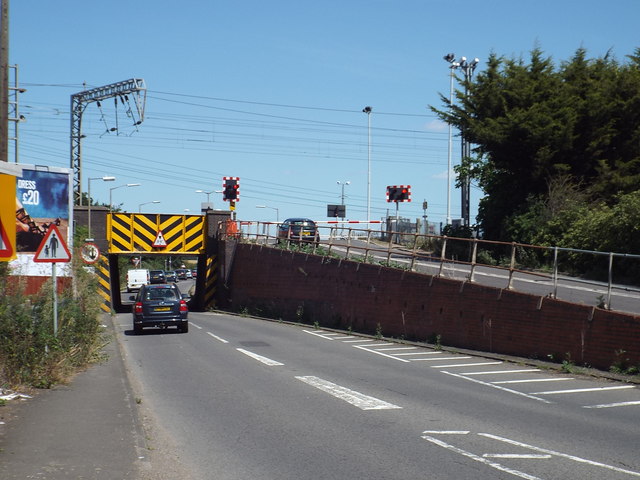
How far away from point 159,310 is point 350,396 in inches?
608

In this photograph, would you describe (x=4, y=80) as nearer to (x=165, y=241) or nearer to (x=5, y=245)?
(x=5, y=245)

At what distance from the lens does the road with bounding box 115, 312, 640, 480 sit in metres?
7.58

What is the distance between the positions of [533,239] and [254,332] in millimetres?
13027

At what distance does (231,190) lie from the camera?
34531 mm

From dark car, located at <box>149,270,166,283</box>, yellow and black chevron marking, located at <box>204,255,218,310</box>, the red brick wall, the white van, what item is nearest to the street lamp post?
the red brick wall

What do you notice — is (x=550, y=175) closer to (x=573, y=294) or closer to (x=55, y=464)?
(x=573, y=294)

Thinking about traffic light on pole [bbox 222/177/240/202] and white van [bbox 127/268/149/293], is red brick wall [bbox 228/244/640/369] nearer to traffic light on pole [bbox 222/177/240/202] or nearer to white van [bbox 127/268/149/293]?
traffic light on pole [bbox 222/177/240/202]

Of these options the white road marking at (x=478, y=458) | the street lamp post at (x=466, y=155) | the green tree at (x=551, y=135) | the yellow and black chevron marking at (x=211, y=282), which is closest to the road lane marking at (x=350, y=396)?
the white road marking at (x=478, y=458)

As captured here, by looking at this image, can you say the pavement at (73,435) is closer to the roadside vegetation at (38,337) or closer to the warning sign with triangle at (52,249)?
the roadside vegetation at (38,337)

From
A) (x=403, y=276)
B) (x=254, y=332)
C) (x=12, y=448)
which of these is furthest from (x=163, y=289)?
(x=12, y=448)

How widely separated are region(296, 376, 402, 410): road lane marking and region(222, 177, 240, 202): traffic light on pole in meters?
20.7

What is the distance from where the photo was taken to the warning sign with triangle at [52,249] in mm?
13633

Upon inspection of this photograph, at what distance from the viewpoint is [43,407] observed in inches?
407

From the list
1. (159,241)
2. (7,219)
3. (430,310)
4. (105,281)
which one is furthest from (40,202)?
(7,219)
